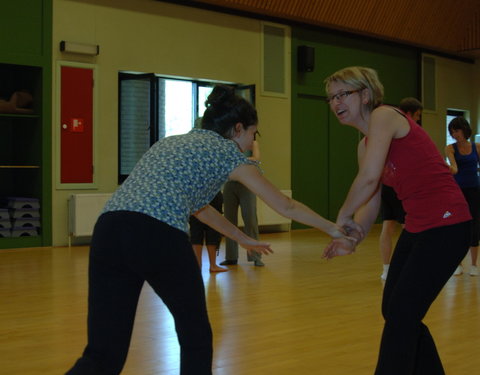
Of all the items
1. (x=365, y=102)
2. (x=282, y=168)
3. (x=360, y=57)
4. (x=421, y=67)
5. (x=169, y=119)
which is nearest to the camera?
(x=365, y=102)

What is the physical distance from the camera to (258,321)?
15.2 ft

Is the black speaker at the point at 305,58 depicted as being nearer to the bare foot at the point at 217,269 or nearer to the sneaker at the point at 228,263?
the sneaker at the point at 228,263

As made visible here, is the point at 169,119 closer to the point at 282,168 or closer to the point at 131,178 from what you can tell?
the point at 282,168

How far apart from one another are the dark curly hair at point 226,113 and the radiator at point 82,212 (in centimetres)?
731

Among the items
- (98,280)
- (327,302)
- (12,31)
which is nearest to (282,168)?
(12,31)

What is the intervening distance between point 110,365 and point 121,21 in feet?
28.3

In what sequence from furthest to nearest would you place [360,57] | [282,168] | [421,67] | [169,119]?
[421,67] < [360,57] < [282,168] < [169,119]

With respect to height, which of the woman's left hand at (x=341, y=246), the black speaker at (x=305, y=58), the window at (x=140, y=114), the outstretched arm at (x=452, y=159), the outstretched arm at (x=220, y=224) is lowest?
the woman's left hand at (x=341, y=246)

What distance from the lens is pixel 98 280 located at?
2.21 meters

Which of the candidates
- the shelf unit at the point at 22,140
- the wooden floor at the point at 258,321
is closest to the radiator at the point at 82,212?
the shelf unit at the point at 22,140

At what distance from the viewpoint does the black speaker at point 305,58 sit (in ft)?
40.8

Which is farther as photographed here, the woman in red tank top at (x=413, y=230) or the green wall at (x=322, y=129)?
the green wall at (x=322, y=129)

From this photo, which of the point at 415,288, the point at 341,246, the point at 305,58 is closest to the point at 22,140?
the point at 305,58

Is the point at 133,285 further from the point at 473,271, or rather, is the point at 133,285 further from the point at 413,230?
the point at 473,271
